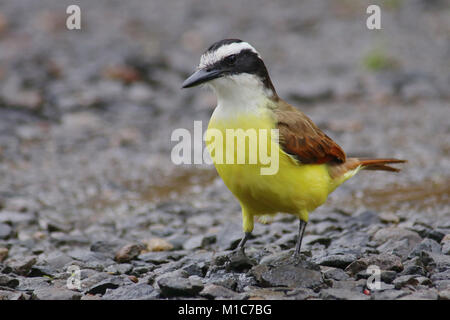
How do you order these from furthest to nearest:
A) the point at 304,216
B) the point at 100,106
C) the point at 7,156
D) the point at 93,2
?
the point at 93,2, the point at 100,106, the point at 7,156, the point at 304,216

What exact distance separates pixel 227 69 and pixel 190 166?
166 inches

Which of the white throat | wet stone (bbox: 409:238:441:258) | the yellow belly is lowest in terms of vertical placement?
wet stone (bbox: 409:238:441:258)

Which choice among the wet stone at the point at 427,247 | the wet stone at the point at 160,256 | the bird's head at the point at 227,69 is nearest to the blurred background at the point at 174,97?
the wet stone at the point at 427,247

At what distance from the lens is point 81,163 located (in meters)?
8.97

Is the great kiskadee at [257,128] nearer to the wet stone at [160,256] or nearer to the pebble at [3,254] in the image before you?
the wet stone at [160,256]

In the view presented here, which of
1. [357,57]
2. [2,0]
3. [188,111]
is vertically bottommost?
[188,111]

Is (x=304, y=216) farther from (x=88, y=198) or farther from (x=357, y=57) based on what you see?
(x=357, y=57)

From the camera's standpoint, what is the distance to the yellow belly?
4.71 metres

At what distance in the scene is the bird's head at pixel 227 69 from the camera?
16.1 ft

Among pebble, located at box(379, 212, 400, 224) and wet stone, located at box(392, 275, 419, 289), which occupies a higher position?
pebble, located at box(379, 212, 400, 224)

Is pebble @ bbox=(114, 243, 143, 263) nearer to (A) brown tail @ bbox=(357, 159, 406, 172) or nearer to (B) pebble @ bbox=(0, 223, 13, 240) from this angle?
(B) pebble @ bbox=(0, 223, 13, 240)

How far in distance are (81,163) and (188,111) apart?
2477mm

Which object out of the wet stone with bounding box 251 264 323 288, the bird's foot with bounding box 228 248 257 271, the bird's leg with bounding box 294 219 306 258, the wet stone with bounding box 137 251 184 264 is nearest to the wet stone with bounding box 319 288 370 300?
the wet stone with bounding box 251 264 323 288
